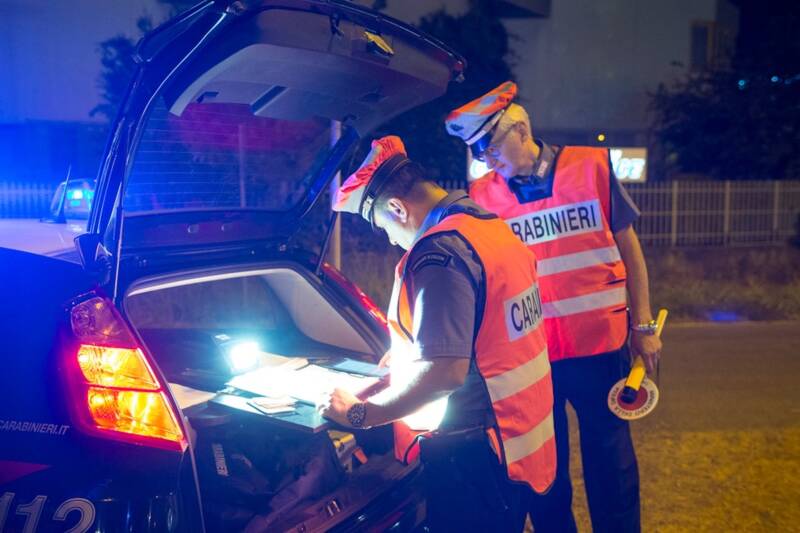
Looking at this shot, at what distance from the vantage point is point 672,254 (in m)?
13.5

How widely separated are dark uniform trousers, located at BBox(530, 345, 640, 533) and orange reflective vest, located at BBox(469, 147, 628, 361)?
75 mm

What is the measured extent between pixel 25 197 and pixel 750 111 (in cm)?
1421

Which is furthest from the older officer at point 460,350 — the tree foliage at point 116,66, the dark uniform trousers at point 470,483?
the tree foliage at point 116,66

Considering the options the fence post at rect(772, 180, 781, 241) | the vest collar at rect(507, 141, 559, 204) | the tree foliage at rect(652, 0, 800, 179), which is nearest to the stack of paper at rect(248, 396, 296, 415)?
the vest collar at rect(507, 141, 559, 204)

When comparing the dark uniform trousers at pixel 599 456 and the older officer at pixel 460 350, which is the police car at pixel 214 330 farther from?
the dark uniform trousers at pixel 599 456

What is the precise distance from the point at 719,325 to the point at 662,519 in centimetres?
551

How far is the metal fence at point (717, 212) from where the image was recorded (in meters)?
14.3

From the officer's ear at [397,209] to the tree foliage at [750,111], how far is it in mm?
16154

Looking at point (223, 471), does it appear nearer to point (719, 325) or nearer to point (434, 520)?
point (434, 520)

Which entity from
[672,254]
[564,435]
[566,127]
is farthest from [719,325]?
[566,127]

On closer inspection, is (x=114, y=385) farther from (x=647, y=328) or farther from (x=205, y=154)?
(x=647, y=328)

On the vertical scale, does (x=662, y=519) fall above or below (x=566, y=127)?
below

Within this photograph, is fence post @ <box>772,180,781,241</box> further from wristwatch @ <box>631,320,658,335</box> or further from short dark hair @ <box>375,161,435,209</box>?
short dark hair @ <box>375,161,435,209</box>

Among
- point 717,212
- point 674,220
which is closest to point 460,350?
point 674,220
